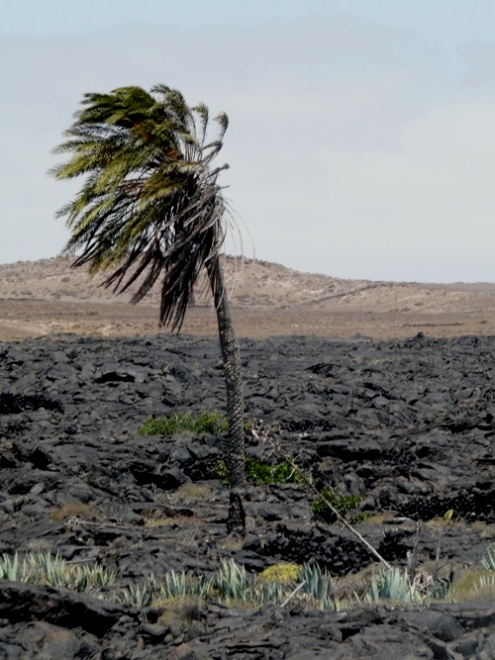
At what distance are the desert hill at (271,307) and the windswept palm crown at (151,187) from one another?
1295 inches

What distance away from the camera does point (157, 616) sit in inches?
309

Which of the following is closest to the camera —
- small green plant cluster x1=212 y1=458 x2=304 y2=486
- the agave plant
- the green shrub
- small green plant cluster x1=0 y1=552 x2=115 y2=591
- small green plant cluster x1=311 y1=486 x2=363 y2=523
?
the agave plant

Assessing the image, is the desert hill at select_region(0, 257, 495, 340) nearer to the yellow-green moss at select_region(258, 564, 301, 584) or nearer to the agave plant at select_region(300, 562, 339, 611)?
the yellow-green moss at select_region(258, 564, 301, 584)

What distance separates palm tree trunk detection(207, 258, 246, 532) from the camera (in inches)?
559

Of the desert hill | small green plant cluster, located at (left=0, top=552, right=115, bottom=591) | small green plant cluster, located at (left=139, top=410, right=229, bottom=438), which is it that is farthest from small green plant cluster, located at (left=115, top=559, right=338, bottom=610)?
the desert hill

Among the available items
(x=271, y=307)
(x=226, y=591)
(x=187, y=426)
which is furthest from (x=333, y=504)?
(x=271, y=307)

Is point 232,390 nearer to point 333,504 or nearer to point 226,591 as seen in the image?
point 333,504

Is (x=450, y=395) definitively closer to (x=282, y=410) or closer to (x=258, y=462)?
(x=282, y=410)

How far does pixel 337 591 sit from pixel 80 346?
29185 millimetres

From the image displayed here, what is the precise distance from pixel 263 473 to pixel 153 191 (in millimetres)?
7389

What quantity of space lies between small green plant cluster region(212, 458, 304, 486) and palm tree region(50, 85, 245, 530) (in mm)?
4260

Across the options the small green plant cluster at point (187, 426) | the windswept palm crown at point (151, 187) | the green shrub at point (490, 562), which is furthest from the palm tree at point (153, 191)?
the small green plant cluster at point (187, 426)

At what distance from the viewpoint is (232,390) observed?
581 inches

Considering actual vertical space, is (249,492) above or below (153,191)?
below
